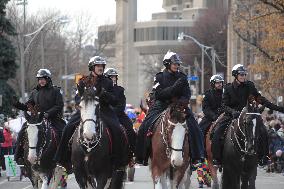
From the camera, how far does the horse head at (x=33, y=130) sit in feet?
69.4

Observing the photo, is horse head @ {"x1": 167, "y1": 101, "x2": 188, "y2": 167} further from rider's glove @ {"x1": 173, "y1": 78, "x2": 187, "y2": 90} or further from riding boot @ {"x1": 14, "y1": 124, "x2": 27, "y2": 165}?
riding boot @ {"x1": 14, "y1": 124, "x2": 27, "y2": 165}

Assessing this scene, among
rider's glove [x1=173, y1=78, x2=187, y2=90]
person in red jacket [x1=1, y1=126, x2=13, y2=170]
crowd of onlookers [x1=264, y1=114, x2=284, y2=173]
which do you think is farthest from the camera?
person in red jacket [x1=1, y1=126, x2=13, y2=170]

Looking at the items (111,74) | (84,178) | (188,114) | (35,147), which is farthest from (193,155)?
(111,74)

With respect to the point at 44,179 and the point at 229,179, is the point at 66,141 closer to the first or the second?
the point at 44,179

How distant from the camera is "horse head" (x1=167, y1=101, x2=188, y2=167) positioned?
1819 cm

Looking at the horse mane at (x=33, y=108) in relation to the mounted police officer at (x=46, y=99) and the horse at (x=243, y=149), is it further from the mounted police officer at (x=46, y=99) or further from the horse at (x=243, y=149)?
the horse at (x=243, y=149)

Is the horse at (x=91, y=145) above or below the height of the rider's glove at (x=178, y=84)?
below

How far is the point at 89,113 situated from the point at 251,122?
3.87 meters

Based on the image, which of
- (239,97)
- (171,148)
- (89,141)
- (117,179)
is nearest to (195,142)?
(171,148)

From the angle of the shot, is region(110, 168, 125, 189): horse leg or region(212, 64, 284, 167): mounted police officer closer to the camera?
region(110, 168, 125, 189): horse leg

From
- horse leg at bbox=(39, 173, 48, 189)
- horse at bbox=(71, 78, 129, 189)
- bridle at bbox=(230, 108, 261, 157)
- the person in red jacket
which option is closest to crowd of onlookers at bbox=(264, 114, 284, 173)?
the person in red jacket

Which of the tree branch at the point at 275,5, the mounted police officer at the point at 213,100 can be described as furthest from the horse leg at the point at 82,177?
the tree branch at the point at 275,5

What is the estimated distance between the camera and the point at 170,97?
Result: 19.1 m

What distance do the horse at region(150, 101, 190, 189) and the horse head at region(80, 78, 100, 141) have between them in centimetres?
134
